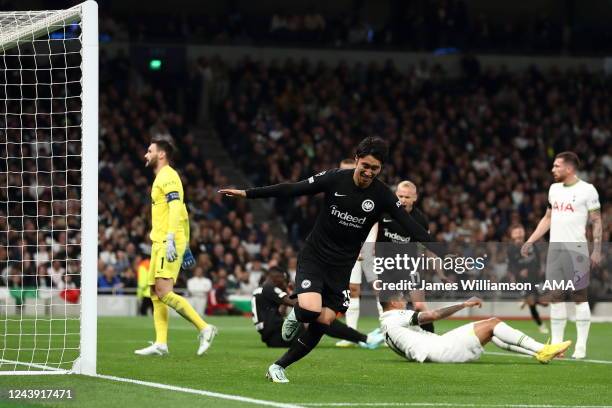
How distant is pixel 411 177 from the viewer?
32312 millimetres

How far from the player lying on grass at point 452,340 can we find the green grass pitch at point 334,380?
158mm

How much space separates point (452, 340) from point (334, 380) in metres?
2.39

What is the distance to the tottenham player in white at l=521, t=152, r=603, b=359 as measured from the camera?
14.3 m

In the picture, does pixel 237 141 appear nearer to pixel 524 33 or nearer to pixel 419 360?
pixel 524 33

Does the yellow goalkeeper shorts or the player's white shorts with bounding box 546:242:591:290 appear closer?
the yellow goalkeeper shorts

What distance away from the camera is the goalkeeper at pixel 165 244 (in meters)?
13.4

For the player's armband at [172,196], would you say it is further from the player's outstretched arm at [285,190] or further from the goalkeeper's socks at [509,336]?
the goalkeeper's socks at [509,336]

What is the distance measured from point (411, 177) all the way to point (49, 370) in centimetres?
2213

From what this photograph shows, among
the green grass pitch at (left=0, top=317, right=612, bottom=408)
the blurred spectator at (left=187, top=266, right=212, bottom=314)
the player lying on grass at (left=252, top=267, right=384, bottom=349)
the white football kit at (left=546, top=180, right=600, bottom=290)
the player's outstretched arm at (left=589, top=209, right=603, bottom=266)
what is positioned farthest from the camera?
the blurred spectator at (left=187, top=266, right=212, bottom=314)

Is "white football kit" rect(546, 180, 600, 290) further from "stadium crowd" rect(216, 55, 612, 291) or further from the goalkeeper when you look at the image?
"stadium crowd" rect(216, 55, 612, 291)

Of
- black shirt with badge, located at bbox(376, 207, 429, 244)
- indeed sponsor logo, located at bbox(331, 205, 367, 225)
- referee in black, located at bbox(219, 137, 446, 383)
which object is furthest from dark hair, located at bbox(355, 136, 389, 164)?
black shirt with badge, located at bbox(376, 207, 429, 244)

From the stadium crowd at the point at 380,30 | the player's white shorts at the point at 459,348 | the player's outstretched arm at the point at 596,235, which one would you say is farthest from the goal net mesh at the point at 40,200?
the player's outstretched arm at the point at 596,235

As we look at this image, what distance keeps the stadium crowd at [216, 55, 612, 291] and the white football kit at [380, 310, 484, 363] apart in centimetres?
1712

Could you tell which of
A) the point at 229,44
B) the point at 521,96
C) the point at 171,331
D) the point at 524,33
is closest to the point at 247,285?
the point at 171,331
